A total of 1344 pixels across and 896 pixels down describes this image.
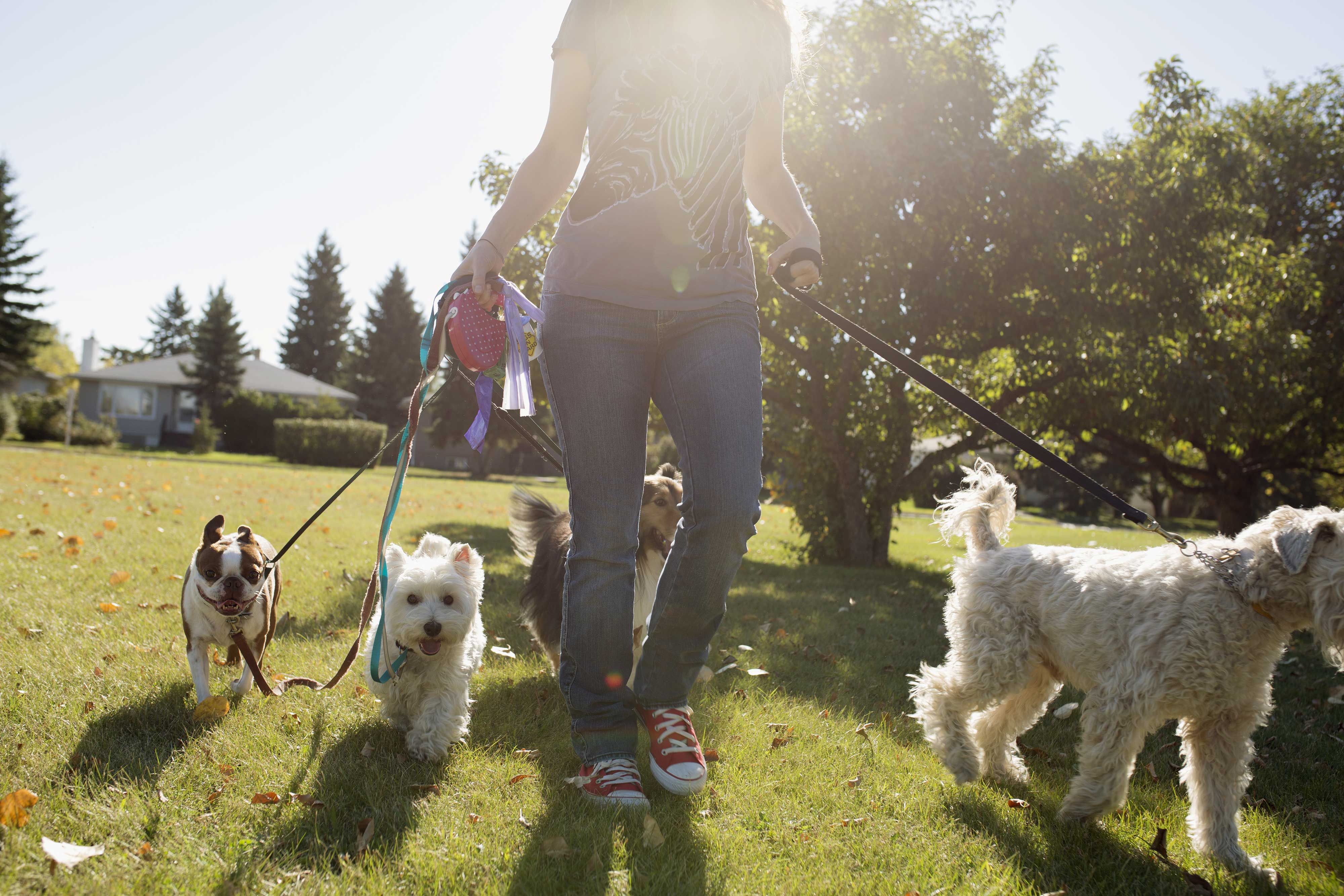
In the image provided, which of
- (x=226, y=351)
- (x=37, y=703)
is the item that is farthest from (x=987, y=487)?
(x=226, y=351)

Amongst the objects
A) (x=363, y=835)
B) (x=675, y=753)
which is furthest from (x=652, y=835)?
(x=363, y=835)

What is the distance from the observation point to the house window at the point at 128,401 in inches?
1770

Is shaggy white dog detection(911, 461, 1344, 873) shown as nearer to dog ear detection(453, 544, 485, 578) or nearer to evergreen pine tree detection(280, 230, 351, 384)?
dog ear detection(453, 544, 485, 578)

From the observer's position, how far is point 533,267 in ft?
31.4

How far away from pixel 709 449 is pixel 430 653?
5.02ft

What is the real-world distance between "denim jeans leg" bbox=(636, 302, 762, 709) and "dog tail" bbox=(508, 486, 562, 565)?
2.20m

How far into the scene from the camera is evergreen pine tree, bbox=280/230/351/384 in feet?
198

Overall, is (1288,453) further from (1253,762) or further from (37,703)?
(37,703)

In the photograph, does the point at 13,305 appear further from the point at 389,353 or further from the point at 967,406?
the point at 967,406

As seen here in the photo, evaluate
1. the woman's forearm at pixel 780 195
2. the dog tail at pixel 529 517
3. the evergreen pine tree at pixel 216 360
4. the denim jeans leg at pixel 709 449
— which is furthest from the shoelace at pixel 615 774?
the evergreen pine tree at pixel 216 360

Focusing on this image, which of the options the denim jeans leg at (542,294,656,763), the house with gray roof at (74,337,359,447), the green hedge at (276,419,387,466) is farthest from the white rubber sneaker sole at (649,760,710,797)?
the house with gray roof at (74,337,359,447)

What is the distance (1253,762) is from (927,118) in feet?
23.5

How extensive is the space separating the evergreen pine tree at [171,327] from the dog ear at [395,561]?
272ft

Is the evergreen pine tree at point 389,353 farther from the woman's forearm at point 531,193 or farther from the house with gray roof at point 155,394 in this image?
the woman's forearm at point 531,193
